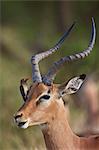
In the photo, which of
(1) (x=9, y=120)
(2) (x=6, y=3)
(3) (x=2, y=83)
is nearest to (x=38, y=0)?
(2) (x=6, y=3)

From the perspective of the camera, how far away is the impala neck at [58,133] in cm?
693

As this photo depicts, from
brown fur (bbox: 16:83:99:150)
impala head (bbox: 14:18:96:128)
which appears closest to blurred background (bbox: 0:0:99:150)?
brown fur (bbox: 16:83:99:150)

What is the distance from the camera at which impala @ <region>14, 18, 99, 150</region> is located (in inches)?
267

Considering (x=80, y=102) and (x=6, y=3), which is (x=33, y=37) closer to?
(x=6, y=3)

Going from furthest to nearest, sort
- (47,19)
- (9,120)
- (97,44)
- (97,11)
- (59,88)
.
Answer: (47,19) < (97,11) < (97,44) < (9,120) < (59,88)

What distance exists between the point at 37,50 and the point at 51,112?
12386mm

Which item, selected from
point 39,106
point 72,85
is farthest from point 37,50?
point 39,106

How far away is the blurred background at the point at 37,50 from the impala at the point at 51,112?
151 cm

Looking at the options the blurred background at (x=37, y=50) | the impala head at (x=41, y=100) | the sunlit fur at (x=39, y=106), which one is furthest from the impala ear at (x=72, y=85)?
the blurred background at (x=37, y=50)

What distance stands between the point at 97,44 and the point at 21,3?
21.3 feet

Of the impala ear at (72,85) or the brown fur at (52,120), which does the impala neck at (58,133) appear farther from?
the impala ear at (72,85)

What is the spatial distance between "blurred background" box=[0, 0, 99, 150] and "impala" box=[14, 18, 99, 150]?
1.51 m

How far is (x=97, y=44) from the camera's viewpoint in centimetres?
1775

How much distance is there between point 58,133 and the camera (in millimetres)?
6996
